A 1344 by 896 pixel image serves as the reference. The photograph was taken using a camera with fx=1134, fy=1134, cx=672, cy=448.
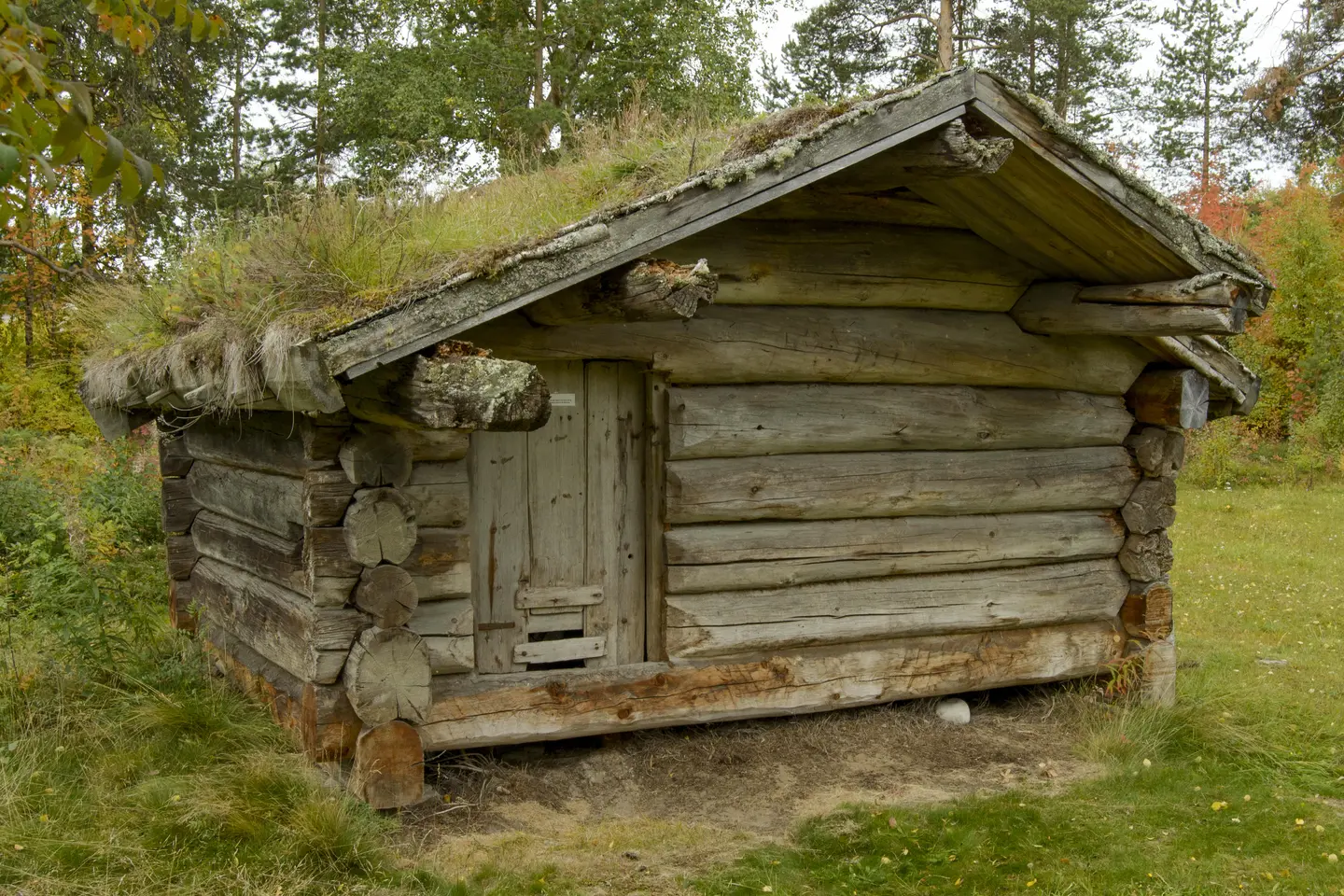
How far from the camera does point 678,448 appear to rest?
19.6 feet

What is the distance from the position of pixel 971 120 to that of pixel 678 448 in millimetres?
2164

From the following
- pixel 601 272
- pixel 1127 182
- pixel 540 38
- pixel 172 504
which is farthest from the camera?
pixel 540 38

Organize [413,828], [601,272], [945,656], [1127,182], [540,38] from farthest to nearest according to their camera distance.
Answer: [540,38] → [945,656] → [1127,182] → [413,828] → [601,272]

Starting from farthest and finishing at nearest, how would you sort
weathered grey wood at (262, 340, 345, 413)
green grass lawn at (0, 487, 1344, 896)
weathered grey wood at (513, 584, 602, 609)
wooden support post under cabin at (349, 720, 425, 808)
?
weathered grey wood at (513, 584, 602, 609) → wooden support post under cabin at (349, 720, 425, 808) → green grass lawn at (0, 487, 1344, 896) → weathered grey wood at (262, 340, 345, 413)

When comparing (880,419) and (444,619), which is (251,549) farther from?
(880,419)

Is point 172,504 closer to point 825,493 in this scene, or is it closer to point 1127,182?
point 825,493

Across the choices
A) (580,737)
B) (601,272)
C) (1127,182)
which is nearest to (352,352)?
(601,272)

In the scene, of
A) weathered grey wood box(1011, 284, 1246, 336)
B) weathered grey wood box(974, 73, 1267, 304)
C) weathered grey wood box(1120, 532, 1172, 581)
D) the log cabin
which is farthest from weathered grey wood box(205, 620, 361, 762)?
weathered grey wood box(1120, 532, 1172, 581)

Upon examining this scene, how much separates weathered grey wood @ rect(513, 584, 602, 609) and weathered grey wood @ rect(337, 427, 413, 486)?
3.52 feet

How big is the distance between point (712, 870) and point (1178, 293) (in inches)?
144

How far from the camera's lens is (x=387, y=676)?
514 centimetres

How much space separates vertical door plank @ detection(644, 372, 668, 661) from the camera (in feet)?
19.9

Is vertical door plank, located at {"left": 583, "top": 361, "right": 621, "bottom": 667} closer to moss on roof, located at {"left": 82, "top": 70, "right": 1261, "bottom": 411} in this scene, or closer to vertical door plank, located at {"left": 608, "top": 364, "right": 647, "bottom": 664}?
vertical door plank, located at {"left": 608, "top": 364, "right": 647, "bottom": 664}

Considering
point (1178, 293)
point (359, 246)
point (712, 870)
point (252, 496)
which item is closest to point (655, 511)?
point (712, 870)
